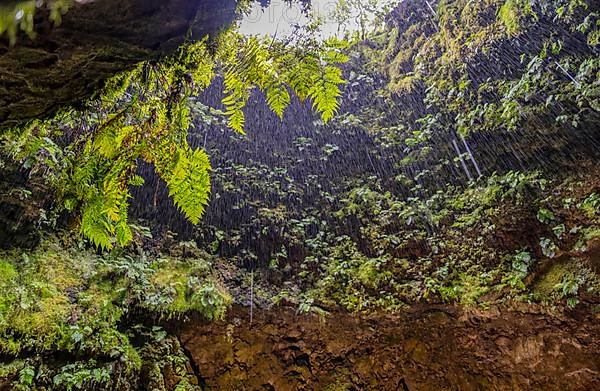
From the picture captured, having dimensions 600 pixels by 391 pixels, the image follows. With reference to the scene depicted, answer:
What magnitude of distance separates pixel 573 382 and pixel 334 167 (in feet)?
13.3

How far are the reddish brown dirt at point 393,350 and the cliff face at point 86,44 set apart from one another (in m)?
3.05

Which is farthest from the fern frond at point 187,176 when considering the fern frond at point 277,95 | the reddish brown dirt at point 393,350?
the reddish brown dirt at point 393,350

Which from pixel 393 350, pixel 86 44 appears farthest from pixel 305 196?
pixel 86 44

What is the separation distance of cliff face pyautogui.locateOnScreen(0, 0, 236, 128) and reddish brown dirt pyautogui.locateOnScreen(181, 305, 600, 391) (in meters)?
3.05

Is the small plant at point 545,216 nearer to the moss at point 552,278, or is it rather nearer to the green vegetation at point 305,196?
the green vegetation at point 305,196

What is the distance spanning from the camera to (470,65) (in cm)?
480

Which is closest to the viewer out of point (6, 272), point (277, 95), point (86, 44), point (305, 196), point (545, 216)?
point (86, 44)

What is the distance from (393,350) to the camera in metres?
3.61

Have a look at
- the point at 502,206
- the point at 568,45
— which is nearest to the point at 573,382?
the point at 502,206

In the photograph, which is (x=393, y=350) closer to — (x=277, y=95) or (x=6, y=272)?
(x=277, y=95)

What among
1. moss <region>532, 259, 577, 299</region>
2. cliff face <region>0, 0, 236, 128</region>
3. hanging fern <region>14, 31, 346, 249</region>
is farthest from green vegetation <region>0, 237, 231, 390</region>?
moss <region>532, 259, 577, 299</region>

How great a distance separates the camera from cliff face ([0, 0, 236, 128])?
897mm

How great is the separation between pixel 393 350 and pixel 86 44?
12.1 feet

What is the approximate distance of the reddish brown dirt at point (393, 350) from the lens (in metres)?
3.10
